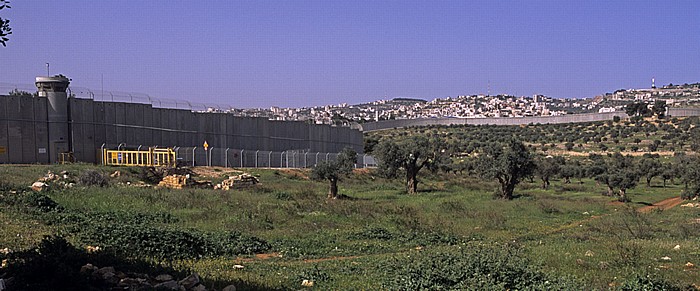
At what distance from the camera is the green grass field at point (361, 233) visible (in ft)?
41.4

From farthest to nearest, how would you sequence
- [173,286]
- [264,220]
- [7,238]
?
[264,220], [7,238], [173,286]

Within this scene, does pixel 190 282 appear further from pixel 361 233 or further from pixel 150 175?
pixel 150 175

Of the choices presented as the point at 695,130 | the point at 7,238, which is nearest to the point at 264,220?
the point at 7,238

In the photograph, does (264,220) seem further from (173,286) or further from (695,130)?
(695,130)

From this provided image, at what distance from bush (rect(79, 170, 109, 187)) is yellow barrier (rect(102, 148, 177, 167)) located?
1357 cm

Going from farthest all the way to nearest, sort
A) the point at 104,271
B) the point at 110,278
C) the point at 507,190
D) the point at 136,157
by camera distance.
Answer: the point at 136,157 < the point at 507,190 < the point at 104,271 < the point at 110,278

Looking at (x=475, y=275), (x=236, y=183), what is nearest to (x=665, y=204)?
(x=236, y=183)

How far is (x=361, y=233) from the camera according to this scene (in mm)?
21016

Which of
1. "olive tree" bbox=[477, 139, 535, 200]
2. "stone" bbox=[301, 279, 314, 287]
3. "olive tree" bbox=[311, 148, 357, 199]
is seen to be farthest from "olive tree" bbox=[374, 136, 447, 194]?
"stone" bbox=[301, 279, 314, 287]

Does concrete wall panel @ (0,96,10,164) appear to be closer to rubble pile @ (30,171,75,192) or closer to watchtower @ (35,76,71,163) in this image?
watchtower @ (35,76,71,163)

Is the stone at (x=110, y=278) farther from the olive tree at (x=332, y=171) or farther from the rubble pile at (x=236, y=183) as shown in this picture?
the rubble pile at (x=236, y=183)

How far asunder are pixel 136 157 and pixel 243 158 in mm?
11594

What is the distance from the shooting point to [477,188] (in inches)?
1912

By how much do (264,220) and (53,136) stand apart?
3109cm
